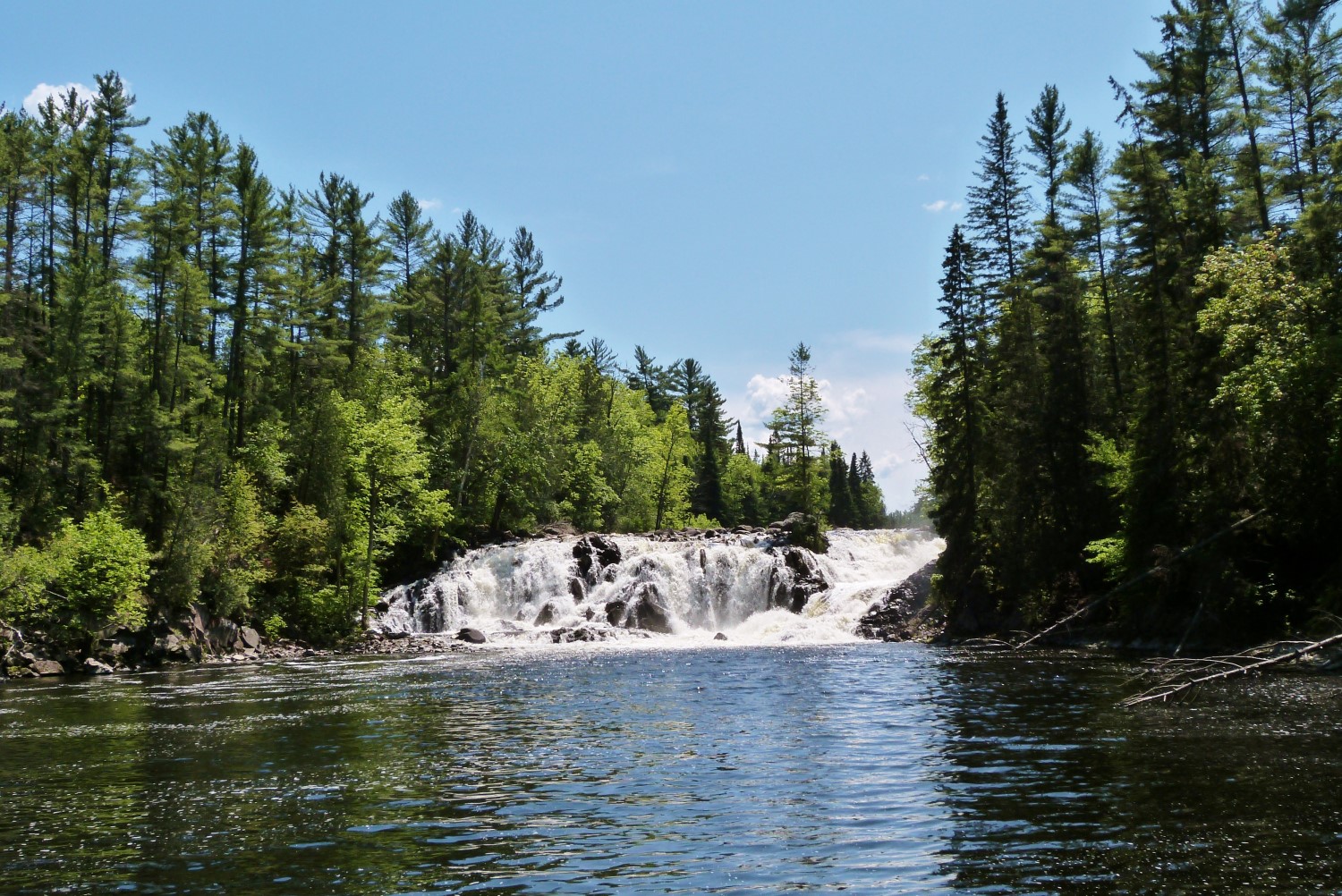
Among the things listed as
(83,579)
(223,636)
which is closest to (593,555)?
(223,636)

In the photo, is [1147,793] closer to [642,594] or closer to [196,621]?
[196,621]

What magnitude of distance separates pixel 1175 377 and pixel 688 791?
24.2 meters

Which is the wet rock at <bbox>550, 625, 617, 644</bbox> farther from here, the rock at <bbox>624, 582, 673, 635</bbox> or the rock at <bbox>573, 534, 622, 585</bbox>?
the rock at <bbox>573, 534, 622, 585</bbox>

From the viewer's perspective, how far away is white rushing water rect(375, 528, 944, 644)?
43094 millimetres

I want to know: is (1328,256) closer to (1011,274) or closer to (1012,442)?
(1012,442)

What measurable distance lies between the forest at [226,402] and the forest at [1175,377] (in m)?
25.9

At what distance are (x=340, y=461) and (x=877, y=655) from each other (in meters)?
25.3

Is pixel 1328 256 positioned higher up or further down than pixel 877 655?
higher up

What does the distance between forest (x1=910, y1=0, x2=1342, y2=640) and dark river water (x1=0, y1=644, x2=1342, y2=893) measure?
7092mm

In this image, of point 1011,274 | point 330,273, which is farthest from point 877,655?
point 330,273

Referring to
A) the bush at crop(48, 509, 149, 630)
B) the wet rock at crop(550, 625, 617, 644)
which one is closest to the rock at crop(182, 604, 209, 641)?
the bush at crop(48, 509, 149, 630)

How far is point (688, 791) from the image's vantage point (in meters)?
11.9

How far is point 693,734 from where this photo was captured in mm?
16406

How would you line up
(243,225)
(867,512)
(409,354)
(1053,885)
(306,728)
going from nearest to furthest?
(1053,885) → (306,728) → (243,225) → (409,354) → (867,512)
